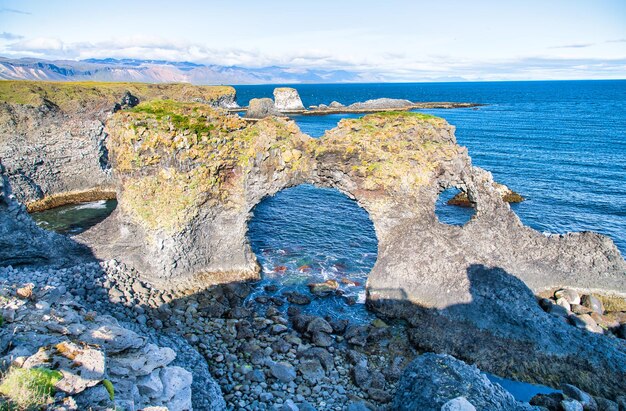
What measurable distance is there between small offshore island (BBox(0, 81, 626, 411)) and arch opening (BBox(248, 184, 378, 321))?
29.2 inches

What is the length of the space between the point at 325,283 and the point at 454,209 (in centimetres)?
2368

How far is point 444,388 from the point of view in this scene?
1519 cm

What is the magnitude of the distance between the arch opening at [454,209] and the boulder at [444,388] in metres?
27.3

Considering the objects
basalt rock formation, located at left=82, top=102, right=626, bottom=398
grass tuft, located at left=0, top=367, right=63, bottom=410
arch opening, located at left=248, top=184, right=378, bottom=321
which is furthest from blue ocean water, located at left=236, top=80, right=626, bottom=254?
grass tuft, located at left=0, top=367, right=63, bottom=410

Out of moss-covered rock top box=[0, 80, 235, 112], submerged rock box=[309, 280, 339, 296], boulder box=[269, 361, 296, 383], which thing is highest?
moss-covered rock top box=[0, 80, 235, 112]

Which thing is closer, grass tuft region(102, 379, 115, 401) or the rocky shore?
grass tuft region(102, 379, 115, 401)

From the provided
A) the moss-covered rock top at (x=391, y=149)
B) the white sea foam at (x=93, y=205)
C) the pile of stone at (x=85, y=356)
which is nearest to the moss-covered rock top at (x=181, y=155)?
the moss-covered rock top at (x=391, y=149)

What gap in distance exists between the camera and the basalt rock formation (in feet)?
85.2

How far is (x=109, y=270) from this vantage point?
25.7 m

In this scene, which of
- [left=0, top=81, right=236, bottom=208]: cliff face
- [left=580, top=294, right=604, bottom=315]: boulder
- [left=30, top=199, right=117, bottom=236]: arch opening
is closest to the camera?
[left=580, top=294, right=604, bottom=315]: boulder

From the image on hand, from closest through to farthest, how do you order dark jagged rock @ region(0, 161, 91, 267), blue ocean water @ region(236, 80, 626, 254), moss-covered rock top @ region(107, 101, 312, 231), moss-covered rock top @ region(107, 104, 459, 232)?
dark jagged rock @ region(0, 161, 91, 267) → moss-covered rock top @ region(107, 101, 312, 231) → moss-covered rock top @ region(107, 104, 459, 232) → blue ocean water @ region(236, 80, 626, 254)

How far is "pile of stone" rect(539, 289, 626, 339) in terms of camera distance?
77.9ft

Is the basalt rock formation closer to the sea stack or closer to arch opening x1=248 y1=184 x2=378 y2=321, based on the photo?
arch opening x1=248 y1=184 x2=378 y2=321

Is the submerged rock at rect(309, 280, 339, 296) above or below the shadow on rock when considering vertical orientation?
below
